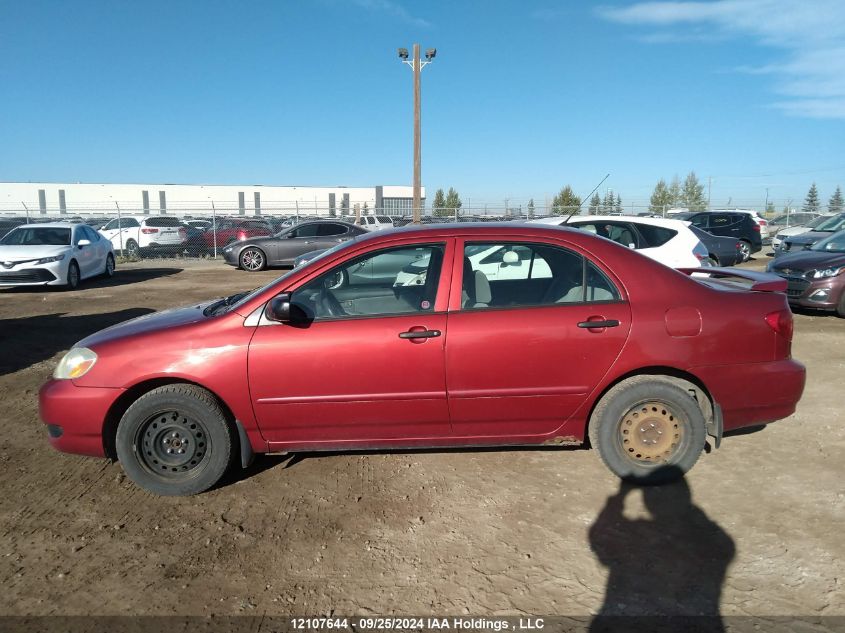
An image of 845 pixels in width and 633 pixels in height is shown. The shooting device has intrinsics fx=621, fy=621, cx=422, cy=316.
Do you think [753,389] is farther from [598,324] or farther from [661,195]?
[661,195]

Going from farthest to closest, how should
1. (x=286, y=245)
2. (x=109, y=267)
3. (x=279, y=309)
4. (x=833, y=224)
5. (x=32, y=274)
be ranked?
(x=286, y=245), (x=833, y=224), (x=109, y=267), (x=32, y=274), (x=279, y=309)

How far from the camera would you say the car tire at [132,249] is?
22.3 m

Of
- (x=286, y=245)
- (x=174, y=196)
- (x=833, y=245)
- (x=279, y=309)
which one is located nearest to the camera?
(x=279, y=309)

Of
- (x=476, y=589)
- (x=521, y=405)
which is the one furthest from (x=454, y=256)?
(x=476, y=589)

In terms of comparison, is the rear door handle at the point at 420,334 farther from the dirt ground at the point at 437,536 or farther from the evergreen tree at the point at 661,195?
the evergreen tree at the point at 661,195

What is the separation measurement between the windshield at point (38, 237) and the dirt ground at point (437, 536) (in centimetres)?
1056

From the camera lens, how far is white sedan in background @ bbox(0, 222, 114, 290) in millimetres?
12539

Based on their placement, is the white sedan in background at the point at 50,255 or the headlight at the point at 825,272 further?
the white sedan in background at the point at 50,255

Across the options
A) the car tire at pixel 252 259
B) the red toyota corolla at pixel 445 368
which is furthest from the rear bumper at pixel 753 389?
the car tire at pixel 252 259

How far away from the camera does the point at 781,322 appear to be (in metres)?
3.83

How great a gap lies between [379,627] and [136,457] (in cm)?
195

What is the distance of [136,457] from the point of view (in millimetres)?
3719

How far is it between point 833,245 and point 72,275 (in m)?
14.8

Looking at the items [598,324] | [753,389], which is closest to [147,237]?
[598,324]
